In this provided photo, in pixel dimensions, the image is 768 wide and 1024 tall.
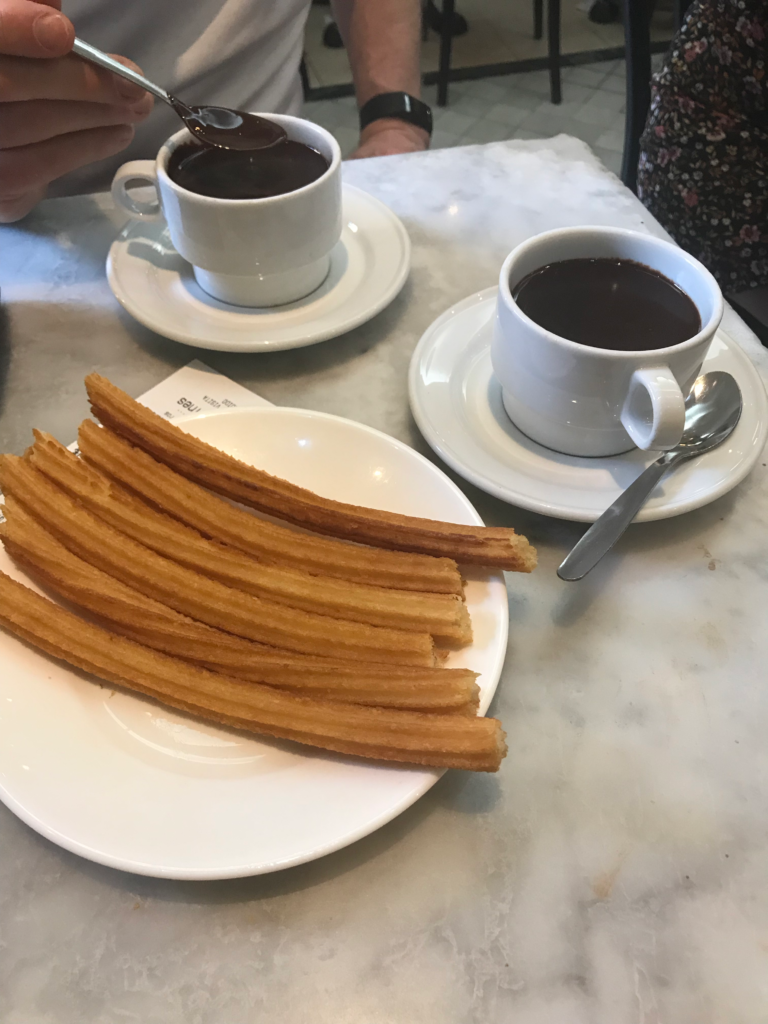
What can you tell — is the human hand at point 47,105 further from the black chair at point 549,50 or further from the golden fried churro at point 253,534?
the black chair at point 549,50

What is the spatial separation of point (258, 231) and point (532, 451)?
0.31 meters

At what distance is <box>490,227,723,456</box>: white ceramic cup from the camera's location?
48cm

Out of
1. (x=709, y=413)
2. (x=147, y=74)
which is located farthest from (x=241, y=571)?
(x=147, y=74)

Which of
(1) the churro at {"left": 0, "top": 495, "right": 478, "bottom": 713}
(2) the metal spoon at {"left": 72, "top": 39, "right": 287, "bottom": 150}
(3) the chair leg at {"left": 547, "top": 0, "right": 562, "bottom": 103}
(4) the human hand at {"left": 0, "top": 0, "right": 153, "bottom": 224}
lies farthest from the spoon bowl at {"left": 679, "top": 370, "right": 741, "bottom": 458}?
(3) the chair leg at {"left": 547, "top": 0, "right": 562, "bottom": 103}

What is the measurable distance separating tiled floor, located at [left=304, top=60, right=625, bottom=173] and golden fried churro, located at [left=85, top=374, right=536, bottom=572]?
6.14 ft

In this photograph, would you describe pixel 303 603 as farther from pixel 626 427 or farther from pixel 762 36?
pixel 762 36

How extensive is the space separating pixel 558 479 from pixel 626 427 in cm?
6

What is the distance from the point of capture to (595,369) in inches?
19.4

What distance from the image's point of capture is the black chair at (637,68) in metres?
0.96

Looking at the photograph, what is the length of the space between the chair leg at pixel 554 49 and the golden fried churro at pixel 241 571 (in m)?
2.36

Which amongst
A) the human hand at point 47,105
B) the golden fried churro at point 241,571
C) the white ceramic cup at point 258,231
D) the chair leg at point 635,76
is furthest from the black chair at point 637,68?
the golden fried churro at point 241,571

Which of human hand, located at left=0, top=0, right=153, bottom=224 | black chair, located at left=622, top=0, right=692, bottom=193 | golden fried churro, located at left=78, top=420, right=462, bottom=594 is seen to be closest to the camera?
golden fried churro, located at left=78, top=420, right=462, bottom=594

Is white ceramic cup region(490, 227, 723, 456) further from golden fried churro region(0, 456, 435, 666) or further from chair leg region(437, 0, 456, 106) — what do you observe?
chair leg region(437, 0, 456, 106)

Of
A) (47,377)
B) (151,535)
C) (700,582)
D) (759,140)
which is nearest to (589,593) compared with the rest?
(700,582)
